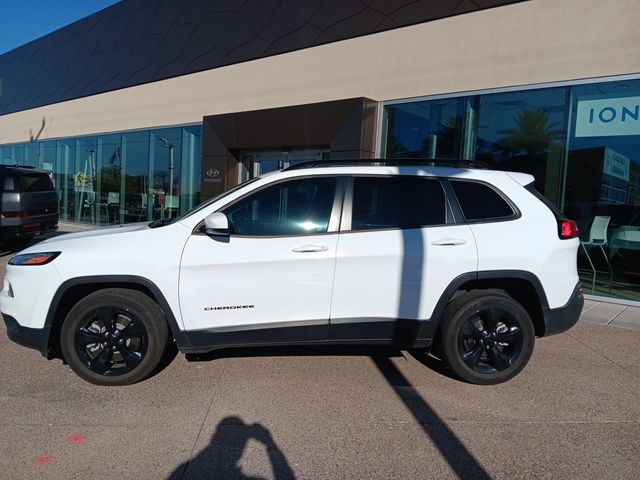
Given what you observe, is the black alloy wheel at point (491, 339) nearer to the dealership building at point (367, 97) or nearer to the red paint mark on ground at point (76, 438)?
the red paint mark on ground at point (76, 438)

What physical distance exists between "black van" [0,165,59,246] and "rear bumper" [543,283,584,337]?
10.1 m

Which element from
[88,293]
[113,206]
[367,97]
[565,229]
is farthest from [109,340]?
[113,206]

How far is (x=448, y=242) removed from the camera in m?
4.05

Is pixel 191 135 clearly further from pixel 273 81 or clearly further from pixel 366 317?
pixel 366 317

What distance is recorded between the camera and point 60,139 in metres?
19.5

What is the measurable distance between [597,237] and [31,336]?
8.19 metres

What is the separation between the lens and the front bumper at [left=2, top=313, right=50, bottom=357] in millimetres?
3855

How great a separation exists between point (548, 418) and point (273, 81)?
1020cm

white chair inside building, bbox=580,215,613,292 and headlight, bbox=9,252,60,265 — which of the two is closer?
headlight, bbox=9,252,60,265

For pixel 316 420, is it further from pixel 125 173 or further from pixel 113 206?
pixel 113 206

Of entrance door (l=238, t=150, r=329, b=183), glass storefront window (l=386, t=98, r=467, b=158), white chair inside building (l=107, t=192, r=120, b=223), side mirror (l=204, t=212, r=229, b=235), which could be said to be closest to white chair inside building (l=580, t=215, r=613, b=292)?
glass storefront window (l=386, t=98, r=467, b=158)

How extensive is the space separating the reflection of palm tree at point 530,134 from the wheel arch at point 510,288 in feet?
16.6

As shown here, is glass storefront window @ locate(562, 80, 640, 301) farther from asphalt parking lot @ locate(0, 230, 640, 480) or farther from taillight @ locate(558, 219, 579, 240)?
taillight @ locate(558, 219, 579, 240)

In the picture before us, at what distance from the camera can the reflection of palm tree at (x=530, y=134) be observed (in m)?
8.47
